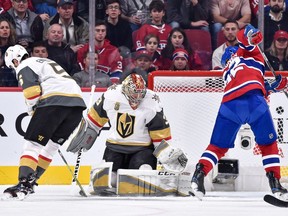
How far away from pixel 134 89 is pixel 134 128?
1.00 ft

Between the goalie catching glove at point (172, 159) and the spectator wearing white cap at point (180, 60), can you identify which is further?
the spectator wearing white cap at point (180, 60)

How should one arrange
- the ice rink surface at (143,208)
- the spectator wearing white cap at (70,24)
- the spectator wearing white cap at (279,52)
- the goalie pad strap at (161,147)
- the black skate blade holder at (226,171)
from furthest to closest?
1. the spectator wearing white cap at (70,24)
2. the spectator wearing white cap at (279,52)
3. the black skate blade holder at (226,171)
4. the goalie pad strap at (161,147)
5. the ice rink surface at (143,208)

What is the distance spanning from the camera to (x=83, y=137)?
23.2 feet

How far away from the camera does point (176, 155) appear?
6.84m

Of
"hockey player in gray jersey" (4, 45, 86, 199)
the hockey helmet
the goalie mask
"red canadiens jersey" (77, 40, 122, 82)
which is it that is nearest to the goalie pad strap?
the goalie mask

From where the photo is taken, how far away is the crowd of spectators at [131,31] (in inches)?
327

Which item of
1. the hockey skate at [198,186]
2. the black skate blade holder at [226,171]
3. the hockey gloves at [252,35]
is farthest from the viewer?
the black skate blade holder at [226,171]

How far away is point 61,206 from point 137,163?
5.93 feet

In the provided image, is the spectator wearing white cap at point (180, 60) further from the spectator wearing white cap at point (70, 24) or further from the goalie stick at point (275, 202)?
the goalie stick at point (275, 202)

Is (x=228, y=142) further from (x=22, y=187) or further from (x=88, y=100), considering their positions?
(x=88, y=100)

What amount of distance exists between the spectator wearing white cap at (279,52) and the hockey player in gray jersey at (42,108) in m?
2.16

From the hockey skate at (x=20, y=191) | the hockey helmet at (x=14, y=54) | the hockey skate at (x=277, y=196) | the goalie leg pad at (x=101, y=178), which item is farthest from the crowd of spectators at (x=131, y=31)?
the hockey skate at (x=277, y=196)

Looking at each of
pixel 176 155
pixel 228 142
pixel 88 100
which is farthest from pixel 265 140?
pixel 88 100

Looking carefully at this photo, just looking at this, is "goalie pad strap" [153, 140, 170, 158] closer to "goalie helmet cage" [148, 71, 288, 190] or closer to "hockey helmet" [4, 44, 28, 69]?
"goalie helmet cage" [148, 71, 288, 190]
